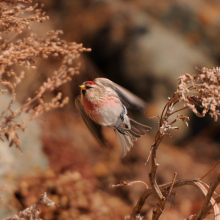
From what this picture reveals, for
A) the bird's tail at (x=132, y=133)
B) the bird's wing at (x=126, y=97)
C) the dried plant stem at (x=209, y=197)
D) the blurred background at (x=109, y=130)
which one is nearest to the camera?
the dried plant stem at (x=209, y=197)

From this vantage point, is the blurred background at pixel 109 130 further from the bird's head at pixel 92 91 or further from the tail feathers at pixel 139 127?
the bird's head at pixel 92 91

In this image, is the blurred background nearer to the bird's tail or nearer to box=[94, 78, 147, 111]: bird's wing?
the bird's tail

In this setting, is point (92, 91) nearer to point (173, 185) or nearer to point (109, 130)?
point (173, 185)

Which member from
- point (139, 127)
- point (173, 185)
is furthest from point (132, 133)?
point (173, 185)

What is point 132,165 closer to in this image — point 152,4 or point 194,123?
point 194,123

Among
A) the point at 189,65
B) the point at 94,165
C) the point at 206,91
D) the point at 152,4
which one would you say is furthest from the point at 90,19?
the point at 206,91

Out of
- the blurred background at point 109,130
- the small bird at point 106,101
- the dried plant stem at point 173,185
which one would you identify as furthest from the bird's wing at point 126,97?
the blurred background at point 109,130
